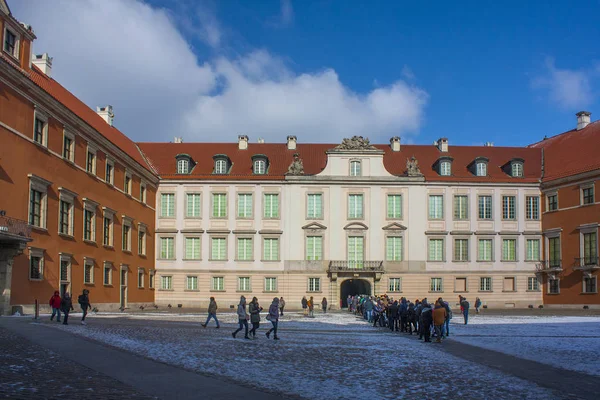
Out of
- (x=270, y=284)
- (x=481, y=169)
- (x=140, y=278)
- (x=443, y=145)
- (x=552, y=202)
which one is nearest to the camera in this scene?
(x=140, y=278)

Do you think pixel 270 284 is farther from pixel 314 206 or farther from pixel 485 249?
pixel 485 249

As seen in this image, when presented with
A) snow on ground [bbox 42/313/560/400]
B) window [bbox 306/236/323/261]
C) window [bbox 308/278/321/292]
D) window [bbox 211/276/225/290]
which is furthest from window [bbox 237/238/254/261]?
snow on ground [bbox 42/313/560/400]

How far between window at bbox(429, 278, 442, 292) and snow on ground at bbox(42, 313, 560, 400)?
34.1 m

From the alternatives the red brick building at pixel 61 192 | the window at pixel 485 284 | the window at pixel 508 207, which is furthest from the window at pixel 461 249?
the red brick building at pixel 61 192

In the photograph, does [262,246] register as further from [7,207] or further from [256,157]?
[7,207]

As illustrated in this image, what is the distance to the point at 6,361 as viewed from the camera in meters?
14.8

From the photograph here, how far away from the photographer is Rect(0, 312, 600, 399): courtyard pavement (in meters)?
12.4

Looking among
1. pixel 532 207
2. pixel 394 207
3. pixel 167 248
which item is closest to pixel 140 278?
pixel 167 248

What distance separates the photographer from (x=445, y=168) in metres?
61.2

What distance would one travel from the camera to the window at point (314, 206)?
197 ft

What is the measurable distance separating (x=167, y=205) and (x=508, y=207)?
30.5 metres

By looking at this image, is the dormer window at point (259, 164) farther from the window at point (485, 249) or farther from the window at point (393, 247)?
the window at point (485, 249)

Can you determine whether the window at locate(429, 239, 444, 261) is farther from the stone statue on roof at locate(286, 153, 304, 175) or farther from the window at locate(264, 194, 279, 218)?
the window at locate(264, 194, 279, 218)

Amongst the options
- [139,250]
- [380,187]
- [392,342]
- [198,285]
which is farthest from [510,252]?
[392,342]
